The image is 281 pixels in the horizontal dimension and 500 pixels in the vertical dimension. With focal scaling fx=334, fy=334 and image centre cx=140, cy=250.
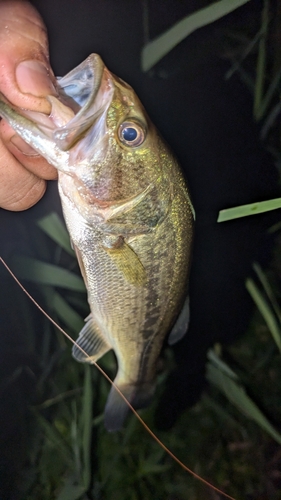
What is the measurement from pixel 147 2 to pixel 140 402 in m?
1.16

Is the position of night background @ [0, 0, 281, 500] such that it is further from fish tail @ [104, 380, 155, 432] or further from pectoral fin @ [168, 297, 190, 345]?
pectoral fin @ [168, 297, 190, 345]

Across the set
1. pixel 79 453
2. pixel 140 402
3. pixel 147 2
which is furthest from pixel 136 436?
pixel 147 2

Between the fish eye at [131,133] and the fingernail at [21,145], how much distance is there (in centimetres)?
21

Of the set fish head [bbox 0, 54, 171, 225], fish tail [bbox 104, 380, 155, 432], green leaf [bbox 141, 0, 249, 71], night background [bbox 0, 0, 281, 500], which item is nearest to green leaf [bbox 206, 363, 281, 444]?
night background [bbox 0, 0, 281, 500]

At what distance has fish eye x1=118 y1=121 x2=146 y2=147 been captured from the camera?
56 cm

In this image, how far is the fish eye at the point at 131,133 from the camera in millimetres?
557

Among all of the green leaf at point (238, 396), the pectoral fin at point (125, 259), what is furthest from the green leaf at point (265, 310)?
the pectoral fin at point (125, 259)

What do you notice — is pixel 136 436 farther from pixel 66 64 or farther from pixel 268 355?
pixel 66 64

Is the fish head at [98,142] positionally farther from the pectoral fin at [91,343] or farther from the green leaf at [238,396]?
the green leaf at [238,396]

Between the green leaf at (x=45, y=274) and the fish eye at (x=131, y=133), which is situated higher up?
the fish eye at (x=131, y=133)

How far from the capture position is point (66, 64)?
3.00 feet

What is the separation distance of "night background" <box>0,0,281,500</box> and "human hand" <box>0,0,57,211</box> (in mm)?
257

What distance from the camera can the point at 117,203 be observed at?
0.61 metres

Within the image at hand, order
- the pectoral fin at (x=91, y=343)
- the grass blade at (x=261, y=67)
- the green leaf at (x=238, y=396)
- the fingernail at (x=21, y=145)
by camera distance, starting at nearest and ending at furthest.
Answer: the fingernail at (x=21, y=145) < the pectoral fin at (x=91, y=343) < the grass blade at (x=261, y=67) < the green leaf at (x=238, y=396)
